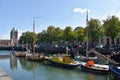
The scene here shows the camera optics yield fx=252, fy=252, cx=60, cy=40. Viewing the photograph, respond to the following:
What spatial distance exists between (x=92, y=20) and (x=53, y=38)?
3376 centimetres

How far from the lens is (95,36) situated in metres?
88.1

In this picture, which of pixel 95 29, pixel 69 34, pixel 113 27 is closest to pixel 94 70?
pixel 113 27

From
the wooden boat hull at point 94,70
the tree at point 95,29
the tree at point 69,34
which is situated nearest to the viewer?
the wooden boat hull at point 94,70

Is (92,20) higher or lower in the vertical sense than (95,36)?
higher

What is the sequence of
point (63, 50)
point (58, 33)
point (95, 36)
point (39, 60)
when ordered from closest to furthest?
point (39, 60)
point (95, 36)
point (63, 50)
point (58, 33)

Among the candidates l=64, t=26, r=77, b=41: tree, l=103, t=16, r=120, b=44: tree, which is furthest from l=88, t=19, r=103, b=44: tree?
l=64, t=26, r=77, b=41: tree

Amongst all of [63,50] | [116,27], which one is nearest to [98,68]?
[116,27]

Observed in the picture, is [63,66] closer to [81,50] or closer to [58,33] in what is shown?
[81,50]

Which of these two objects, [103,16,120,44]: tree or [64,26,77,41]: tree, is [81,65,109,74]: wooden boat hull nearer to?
[103,16,120,44]: tree

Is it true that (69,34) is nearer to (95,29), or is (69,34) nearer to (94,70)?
(95,29)

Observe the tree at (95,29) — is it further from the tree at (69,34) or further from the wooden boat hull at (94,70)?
the wooden boat hull at (94,70)

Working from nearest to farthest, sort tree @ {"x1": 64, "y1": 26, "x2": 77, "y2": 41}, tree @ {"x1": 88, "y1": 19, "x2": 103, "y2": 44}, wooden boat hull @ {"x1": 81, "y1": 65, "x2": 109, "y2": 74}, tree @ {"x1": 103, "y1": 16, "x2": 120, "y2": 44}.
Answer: wooden boat hull @ {"x1": 81, "y1": 65, "x2": 109, "y2": 74} < tree @ {"x1": 103, "y1": 16, "x2": 120, "y2": 44} < tree @ {"x1": 88, "y1": 19, "x2": 103, "y2": 44} < tree @ {"x1": 64, "y1": 26, "x2": 77, "y2": 41}

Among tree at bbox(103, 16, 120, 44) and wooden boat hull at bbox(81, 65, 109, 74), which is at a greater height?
tree at bbox(103, 16, 120, 44)

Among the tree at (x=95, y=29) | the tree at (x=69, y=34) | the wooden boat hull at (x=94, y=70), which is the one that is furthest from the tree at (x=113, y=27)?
the wooden boat hull at (x=94, y=70)
